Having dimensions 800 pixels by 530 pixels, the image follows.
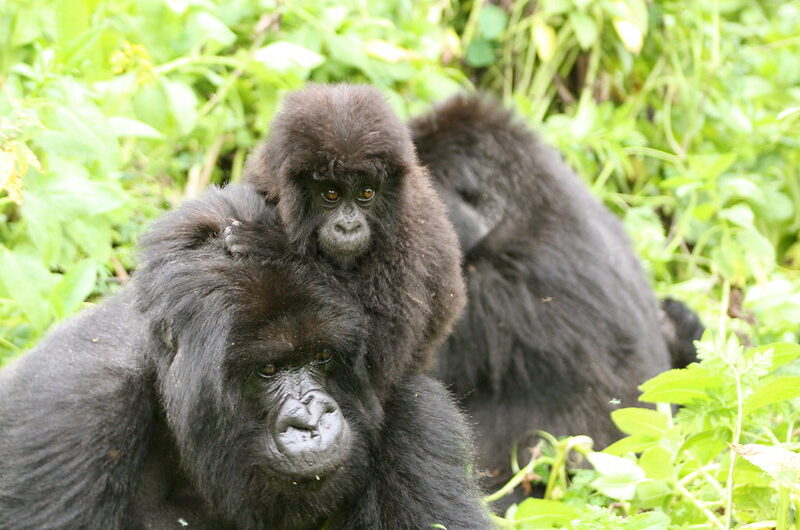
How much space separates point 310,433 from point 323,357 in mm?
198

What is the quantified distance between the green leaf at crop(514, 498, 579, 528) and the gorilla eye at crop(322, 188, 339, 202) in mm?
982

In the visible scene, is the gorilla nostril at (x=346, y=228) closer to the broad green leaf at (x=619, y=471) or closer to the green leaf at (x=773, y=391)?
the broad green leaf at (x=619, y=471)

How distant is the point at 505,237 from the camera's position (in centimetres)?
462

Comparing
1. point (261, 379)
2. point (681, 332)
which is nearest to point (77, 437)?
point (261, 379)

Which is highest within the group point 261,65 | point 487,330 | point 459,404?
point 261,65

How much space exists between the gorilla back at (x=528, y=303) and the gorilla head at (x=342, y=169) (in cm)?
135

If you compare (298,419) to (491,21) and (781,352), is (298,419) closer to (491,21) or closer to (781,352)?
(781,352)

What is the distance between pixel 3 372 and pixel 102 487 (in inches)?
28.5

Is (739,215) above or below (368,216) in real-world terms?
below

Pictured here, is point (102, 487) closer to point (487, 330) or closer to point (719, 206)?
point (487, 330)

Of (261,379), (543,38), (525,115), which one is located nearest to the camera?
(261,379)

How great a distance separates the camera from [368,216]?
10.3 ft

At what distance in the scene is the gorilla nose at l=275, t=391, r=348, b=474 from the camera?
2725 millimetres

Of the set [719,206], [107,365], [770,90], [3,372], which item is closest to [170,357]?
[107,365]
